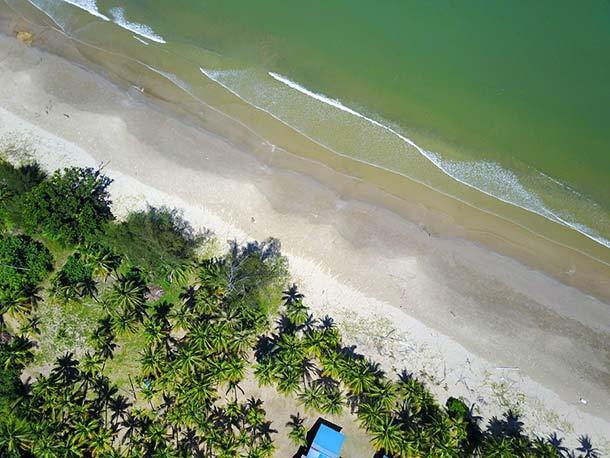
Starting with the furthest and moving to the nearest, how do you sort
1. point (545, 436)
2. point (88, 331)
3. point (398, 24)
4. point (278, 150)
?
point (398, 24), point (278, 150), point (88, 331), point (545, 436)

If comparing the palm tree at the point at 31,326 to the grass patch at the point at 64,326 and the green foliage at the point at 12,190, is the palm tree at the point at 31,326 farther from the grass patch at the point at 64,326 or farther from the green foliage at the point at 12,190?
the green foliage at the point at 12,190

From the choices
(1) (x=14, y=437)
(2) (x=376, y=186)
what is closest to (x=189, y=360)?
(1) (x=14, y=437)

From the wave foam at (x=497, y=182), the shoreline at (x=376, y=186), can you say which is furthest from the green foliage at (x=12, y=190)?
the wave foam at (x=497, y=182)

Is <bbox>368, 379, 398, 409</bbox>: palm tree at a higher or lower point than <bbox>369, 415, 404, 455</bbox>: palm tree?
higher

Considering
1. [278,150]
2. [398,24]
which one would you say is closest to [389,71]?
[398,24]

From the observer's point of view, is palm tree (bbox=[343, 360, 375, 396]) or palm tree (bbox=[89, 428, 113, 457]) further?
palm tree (bbox=[343, 360, 375, 396])

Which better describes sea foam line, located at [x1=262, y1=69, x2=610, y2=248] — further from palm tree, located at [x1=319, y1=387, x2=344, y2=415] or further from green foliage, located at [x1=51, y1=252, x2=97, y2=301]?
palm tree, located at [x1=319, y1=387, x2=344, y2=415]

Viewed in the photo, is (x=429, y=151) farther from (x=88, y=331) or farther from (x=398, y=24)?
(x=88, y=331)

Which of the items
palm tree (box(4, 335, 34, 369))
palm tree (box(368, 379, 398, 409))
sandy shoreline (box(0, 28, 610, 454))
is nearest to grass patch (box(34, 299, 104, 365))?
palm tree (box(4, 335, 34, 369))
